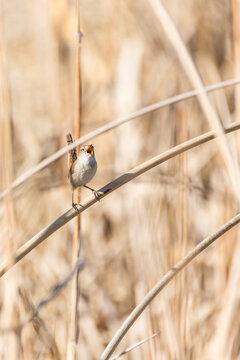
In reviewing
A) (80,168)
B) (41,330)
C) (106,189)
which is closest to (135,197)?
(80,168)

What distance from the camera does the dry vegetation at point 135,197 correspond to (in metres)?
1.29

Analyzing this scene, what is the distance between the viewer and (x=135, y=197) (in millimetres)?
1646

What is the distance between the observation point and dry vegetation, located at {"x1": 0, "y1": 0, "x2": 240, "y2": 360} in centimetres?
129

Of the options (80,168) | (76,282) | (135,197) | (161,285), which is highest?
(135,197)

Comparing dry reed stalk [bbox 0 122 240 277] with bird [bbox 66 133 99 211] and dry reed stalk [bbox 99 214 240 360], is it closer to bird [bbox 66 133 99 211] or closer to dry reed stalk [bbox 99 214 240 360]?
dry reed stalk [bbox 99 214 240 360]

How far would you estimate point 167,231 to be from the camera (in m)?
1.64

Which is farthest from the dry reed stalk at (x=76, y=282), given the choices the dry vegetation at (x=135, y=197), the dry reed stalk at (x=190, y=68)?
the dry reed stalk at (x=190, y=68)

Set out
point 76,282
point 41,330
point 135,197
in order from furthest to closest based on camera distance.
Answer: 1. point 135,197
2. point 41,330
3. point 76,282

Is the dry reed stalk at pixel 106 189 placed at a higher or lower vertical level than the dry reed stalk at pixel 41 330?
lower

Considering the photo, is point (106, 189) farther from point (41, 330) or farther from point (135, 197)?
point (135, 197)

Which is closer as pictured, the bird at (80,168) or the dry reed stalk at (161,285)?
the dry reed stalk at (161,285)

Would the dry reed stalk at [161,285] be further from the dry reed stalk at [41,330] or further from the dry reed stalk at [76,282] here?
the dry reed stalk at [41,330]

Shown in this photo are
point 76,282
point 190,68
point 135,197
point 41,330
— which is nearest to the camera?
point 190,68

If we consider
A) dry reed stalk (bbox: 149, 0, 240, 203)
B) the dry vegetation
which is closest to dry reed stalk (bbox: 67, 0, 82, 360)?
the dry vegetation
